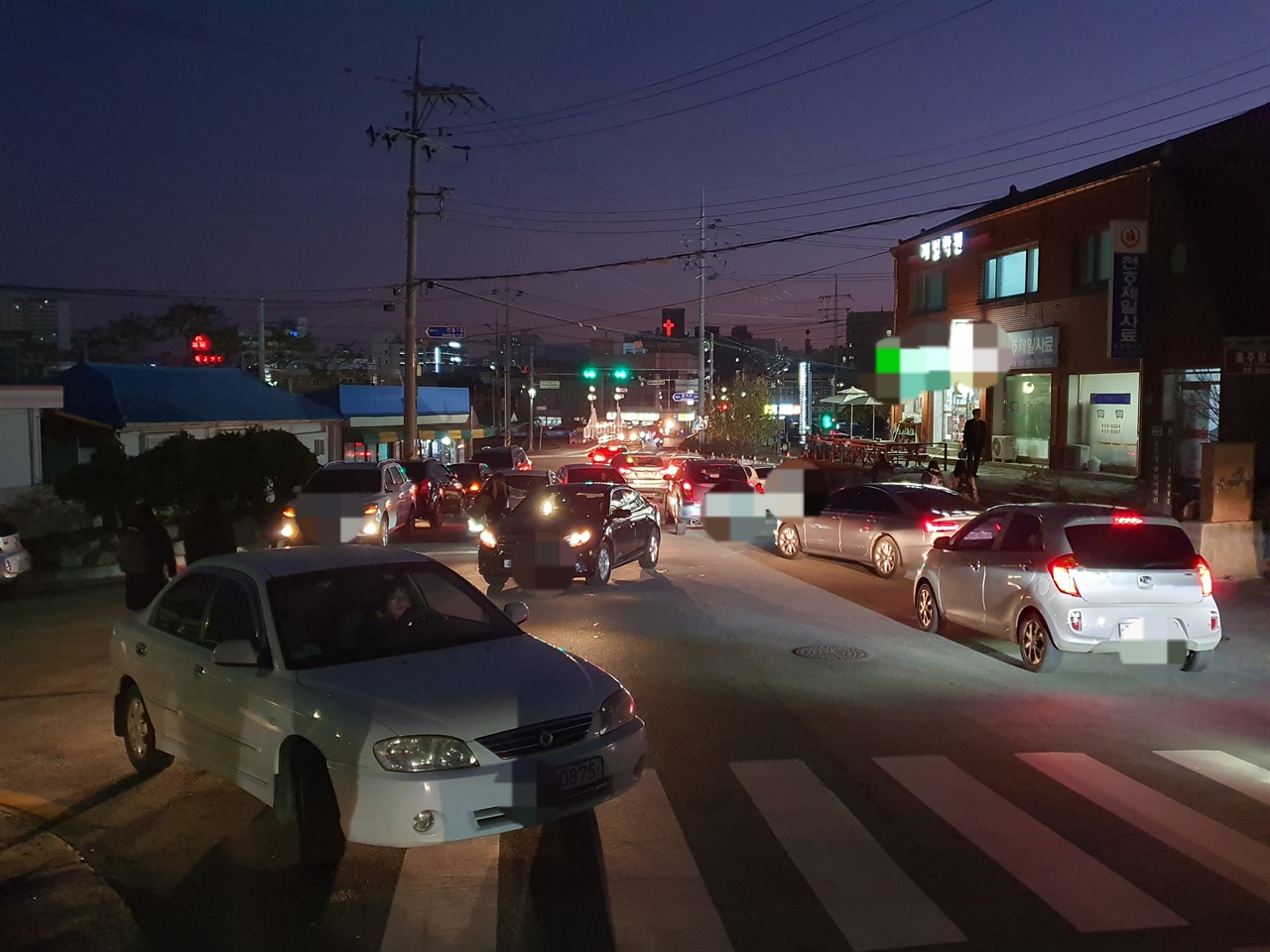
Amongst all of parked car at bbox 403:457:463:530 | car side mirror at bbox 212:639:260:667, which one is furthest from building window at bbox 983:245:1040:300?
car side mirror at bbox 212:639:260:667

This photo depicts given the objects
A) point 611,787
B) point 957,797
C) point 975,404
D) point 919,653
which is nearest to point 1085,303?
point 975,404

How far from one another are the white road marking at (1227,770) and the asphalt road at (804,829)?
32mm

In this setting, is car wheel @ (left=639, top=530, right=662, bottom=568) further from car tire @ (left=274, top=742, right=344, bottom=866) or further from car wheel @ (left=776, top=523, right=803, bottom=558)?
car tire @ (left=274, top=742, right=344, bottom=866)

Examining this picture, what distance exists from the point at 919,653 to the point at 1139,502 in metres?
12.0

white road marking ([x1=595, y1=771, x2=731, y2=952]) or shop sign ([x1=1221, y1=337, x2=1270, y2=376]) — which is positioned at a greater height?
shop sign ([x1=1221, y1=337, x2=1270, y2=376])

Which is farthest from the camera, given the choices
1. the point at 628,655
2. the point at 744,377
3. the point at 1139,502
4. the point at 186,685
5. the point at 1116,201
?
the point at 744,377

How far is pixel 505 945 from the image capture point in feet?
17.0

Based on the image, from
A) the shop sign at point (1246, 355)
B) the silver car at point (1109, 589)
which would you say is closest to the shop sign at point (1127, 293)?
the shop sign at point (1246, 355)

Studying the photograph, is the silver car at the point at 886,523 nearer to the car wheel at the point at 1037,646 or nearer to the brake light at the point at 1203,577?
the car wheel at the point at 1037,646

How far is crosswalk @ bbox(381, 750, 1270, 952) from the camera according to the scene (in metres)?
5.31

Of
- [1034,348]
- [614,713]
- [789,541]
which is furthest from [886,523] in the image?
[1034,348]

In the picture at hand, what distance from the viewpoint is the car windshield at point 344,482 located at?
2264 cm

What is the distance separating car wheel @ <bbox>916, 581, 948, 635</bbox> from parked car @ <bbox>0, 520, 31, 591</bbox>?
11.7 meters

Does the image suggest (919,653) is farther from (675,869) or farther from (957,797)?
(675,869)
